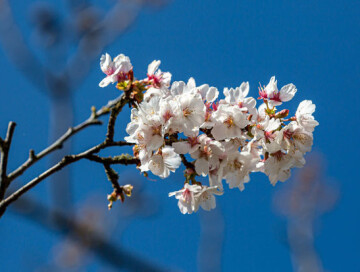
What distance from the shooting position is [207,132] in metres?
1.83

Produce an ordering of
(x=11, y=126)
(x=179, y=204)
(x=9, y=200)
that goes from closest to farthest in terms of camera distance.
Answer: (x=9, y=200) → (x=11, y=126) → (x=179, y=204)

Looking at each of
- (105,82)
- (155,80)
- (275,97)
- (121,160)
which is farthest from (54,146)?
(275,97)

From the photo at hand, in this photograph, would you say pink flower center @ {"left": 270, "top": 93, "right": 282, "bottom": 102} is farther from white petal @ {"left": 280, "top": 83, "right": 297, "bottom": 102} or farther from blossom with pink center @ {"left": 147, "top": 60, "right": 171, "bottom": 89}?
blossom with pink center @ {"left": 147, "top": 60, "right": 171, "bottom": 89}

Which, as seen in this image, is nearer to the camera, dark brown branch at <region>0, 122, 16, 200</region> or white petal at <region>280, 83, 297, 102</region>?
dark brown branch at <region>0, 122, 16, 200</region>

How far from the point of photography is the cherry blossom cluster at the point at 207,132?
5.60 feet

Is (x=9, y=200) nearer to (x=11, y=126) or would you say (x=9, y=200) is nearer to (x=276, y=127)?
(x=11, y=126)

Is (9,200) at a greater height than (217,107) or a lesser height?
lesser

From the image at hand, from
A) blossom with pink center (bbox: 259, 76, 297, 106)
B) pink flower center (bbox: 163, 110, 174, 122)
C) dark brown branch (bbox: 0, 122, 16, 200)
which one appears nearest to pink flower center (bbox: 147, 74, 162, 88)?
pink flower center (bbox: 163, 110, 174, 122)

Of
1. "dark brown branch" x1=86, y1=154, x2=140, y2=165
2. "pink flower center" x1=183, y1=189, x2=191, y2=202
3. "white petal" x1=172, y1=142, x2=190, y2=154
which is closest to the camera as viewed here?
"white petal" x1=172, y1=142, x2=190, y2=154

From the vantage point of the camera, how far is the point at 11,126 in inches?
67.8

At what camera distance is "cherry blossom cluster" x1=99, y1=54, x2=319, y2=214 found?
1.71 metres

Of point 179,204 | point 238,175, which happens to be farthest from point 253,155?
point 179,204

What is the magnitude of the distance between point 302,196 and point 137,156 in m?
5.99

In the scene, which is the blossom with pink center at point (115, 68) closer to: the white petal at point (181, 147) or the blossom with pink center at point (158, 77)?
the blossom with pink center at point (158, 77)
